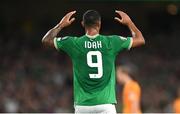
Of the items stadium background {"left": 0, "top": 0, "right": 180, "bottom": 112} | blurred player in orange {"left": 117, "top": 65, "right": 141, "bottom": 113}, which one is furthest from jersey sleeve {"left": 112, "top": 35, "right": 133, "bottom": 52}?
stadium background {"left": 0, "top": 0, "right": 180, "bottom": 112}

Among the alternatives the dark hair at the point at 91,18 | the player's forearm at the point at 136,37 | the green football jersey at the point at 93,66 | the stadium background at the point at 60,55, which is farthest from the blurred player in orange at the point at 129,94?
the stadium background at the point at 60,55

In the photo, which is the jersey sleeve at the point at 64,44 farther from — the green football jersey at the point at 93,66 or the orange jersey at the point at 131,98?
the orange jersey at the point at 131,98

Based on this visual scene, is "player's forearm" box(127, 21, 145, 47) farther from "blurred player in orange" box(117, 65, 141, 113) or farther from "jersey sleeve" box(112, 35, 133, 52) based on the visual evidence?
"blurred player in orange" box(117, 65, 141, 113)

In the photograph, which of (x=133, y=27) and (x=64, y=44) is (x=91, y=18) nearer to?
(x=64, y=44)

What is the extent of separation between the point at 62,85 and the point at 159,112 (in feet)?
8.76

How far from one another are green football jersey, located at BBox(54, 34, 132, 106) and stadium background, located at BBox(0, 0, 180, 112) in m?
9.57

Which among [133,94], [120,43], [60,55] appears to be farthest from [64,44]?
[60,55]

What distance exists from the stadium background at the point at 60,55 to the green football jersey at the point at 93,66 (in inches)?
377

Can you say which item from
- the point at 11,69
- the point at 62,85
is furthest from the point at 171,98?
the point at 11,69

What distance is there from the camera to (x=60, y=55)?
22359 millimetres

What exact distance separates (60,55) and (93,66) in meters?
13.4

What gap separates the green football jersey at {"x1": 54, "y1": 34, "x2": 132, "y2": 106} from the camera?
894 centimetres

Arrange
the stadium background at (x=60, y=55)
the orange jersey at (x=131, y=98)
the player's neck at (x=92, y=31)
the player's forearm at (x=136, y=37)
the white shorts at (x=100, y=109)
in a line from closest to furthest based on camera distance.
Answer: the white shorts at (x=100, y=109) → the player's neck at (x=92, y=31) → the player's forearm at (x=136, y=37) → the orange jersey at (x=131, y=98) → the stadium background at (x=60, y=55)

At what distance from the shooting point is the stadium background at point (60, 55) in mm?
20047
